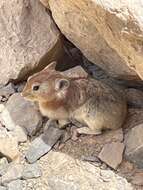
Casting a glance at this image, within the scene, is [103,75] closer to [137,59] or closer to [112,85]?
[112,85]

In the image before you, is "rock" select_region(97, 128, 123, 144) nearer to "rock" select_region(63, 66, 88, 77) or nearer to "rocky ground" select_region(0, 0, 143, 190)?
"rocky ground" select_region(0, 0, 143, 190)

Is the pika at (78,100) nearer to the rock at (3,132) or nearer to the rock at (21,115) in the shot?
the rock at (21,115)

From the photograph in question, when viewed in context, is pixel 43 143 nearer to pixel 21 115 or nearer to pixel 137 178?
pixel 21 115

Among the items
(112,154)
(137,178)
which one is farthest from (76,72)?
(137,178)

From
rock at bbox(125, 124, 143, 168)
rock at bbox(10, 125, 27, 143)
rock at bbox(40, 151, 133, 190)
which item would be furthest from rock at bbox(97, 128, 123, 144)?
rock at bbox(10, 125, 27, 143)

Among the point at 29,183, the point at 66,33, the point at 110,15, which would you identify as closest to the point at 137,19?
the point at 110,15
